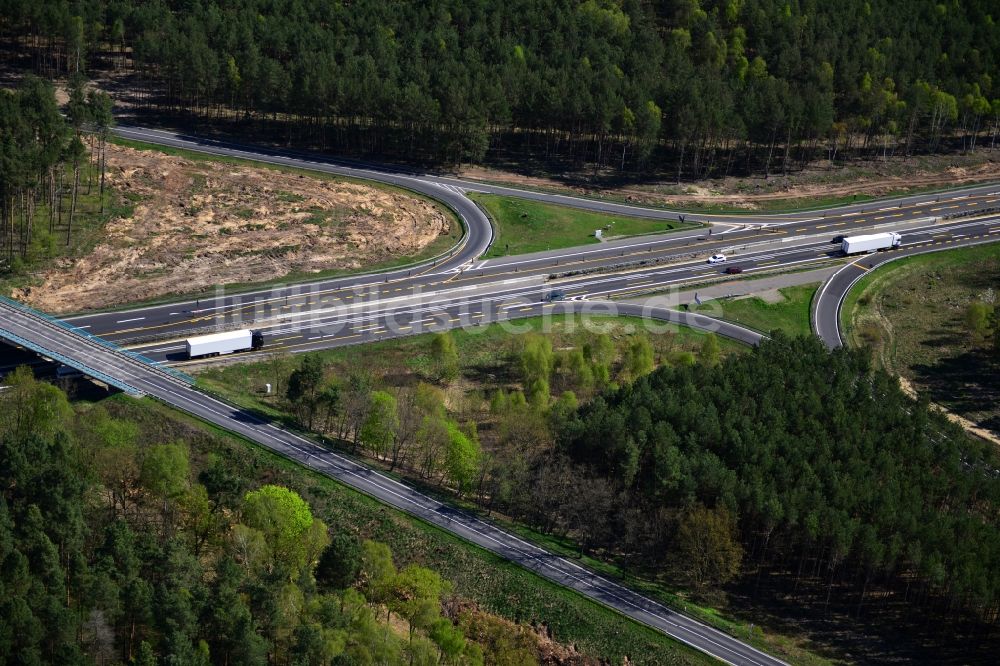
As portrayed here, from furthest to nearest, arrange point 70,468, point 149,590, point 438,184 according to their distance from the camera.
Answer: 1. point 438,184
2. point 70,468
3. point 149,590

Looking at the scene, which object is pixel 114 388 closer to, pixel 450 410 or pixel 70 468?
pixel 70 468

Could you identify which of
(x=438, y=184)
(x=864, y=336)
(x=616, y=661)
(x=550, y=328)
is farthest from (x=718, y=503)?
(x=438, y=184)

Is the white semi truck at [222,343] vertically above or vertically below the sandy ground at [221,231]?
below

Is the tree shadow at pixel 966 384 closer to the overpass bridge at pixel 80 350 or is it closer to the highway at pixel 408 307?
the highway at pixel 408 307

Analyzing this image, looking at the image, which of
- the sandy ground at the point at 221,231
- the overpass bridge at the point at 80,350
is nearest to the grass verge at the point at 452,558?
the overpass bridge at the point at 80,350

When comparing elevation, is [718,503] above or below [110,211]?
below

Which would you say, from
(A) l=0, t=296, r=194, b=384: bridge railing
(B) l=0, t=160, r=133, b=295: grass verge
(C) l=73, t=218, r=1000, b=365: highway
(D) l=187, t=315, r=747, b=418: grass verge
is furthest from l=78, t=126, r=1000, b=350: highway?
(B) l=0, t=160, r=133, b=295: grass verge
